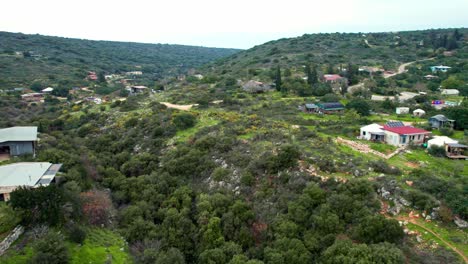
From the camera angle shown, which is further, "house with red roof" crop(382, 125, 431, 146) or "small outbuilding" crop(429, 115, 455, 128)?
"small outbuilding" crop(429, 115, 455, 128)

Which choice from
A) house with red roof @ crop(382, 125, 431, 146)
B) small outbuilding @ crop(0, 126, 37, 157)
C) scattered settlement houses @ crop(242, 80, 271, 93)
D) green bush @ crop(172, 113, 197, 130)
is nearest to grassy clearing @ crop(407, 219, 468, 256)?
house with red roof @ crop(382, 125, 431, 146)

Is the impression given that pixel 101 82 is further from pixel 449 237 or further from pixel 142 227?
pixel 449 237

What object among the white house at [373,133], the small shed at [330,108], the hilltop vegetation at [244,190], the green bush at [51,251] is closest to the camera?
the green bush at [51,251]

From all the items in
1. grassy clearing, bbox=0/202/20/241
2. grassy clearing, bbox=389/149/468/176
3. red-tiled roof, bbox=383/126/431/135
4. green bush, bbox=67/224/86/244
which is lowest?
green bush, bbox=67/224/86/244

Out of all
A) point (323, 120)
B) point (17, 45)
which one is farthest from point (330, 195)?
point (17, 45)

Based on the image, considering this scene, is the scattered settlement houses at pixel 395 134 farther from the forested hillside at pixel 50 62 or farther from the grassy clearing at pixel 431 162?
the forested hillside at pixel 50 62

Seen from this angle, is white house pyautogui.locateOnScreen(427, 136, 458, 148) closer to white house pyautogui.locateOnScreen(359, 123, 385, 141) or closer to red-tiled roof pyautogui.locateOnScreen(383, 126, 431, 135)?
red-tiled roof pyautogui.locateOnScreen(383, 126, 431, 135)

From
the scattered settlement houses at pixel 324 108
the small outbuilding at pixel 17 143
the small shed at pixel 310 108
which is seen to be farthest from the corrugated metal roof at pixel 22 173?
the scattered settlement houses at pixel 324 108
